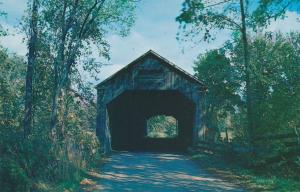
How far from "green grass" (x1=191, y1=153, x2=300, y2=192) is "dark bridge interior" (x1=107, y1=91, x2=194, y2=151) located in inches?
378

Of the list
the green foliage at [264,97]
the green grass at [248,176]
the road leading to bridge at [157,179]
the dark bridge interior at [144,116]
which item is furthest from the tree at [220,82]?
the road leading to bridge at [157,179]

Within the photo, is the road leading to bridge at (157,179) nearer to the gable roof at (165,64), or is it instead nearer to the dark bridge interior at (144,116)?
the gable roof at (165,64)

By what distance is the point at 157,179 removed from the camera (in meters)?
13.1

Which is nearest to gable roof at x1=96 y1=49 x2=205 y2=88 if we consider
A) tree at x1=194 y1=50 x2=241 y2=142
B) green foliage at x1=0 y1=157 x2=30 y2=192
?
tree at x1=194 y1=50 x2=241 y2=142

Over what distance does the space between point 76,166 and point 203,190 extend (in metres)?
4.40

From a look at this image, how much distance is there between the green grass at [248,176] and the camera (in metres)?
11.3

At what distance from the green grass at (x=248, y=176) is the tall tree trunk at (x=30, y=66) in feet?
26.8

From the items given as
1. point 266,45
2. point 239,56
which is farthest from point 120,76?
point 266,45

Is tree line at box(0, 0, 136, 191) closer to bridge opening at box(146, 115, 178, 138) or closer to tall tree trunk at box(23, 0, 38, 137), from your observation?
tall tree trunk at box(23, 0, 38, 137)

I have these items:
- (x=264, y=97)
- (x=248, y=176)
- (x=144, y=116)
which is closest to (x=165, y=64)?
(x=264, y=97)

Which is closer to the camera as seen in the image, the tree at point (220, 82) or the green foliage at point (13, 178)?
the green foliage at point (13, 178)

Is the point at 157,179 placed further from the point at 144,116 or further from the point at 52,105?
the point at 144,116

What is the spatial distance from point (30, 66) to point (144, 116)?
1665 cm

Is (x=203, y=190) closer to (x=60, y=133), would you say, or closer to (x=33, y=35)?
(x=60, y=133)
